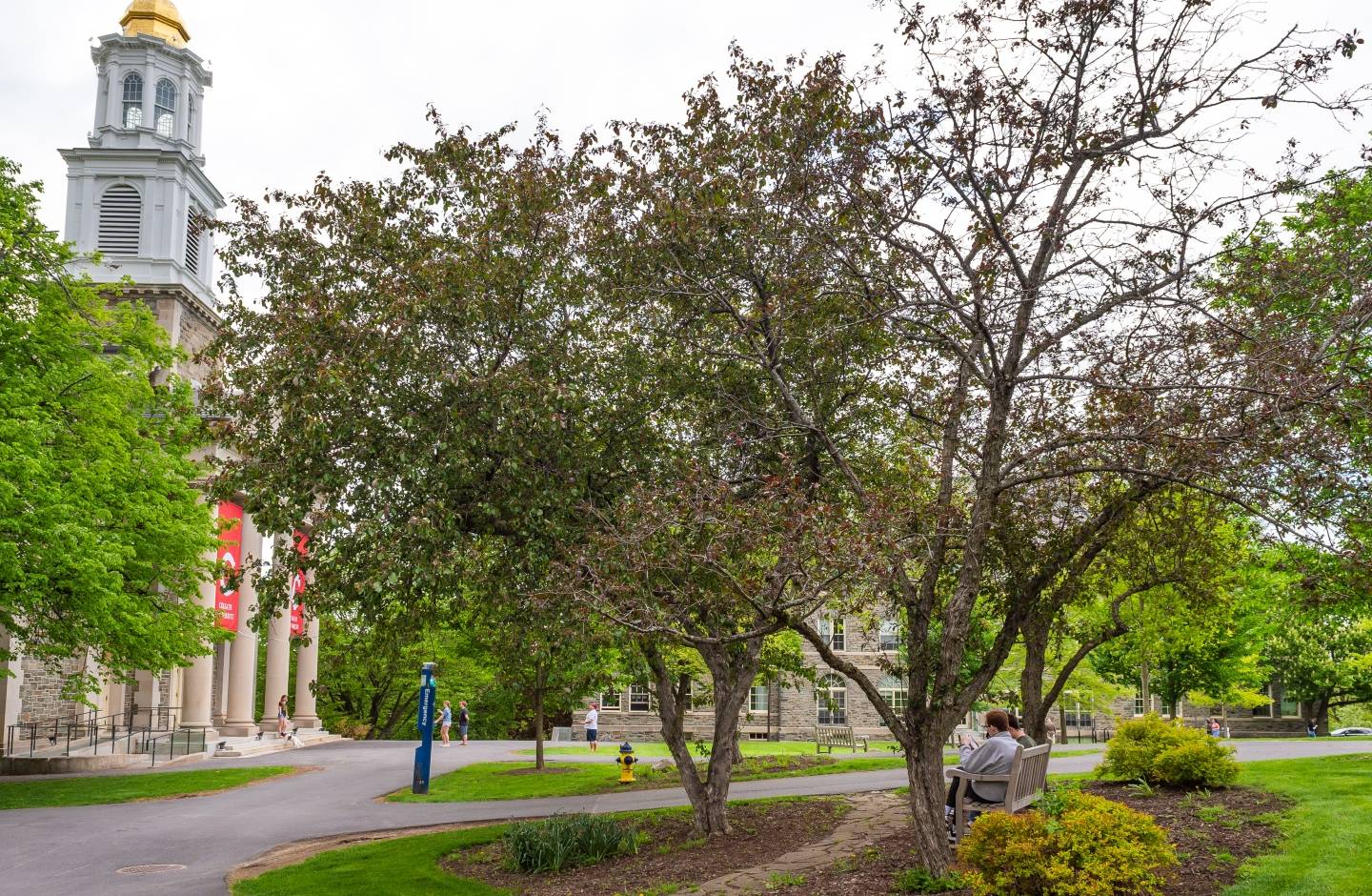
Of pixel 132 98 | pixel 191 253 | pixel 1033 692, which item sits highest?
pixel 132 98

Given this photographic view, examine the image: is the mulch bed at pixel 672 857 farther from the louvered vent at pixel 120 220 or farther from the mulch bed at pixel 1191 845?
the louvered vent at pixel 120 220

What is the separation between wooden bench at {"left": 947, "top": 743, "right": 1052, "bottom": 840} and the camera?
9977 millimetres

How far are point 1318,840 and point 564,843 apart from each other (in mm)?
8008

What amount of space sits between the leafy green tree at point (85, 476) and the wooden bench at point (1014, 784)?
15687 mm

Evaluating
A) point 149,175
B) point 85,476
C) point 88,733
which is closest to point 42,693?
point 88,733

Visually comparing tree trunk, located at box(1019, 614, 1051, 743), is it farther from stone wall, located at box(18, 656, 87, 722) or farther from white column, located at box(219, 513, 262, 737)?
stone wall, located at box(18, 656, 87, 722)

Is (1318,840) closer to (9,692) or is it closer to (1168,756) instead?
(1168,756)

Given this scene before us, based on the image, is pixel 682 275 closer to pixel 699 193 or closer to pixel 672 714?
pixel 699 193

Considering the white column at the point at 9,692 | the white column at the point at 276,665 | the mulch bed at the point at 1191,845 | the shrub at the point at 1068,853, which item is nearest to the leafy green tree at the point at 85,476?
the white column at the point at 9,692

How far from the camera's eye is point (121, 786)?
76.3ft

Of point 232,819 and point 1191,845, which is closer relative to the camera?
point 1191,845

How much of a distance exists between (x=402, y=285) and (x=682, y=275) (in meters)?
3.33

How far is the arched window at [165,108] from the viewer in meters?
46.3

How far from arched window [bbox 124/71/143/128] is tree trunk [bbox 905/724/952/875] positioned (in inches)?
1855
